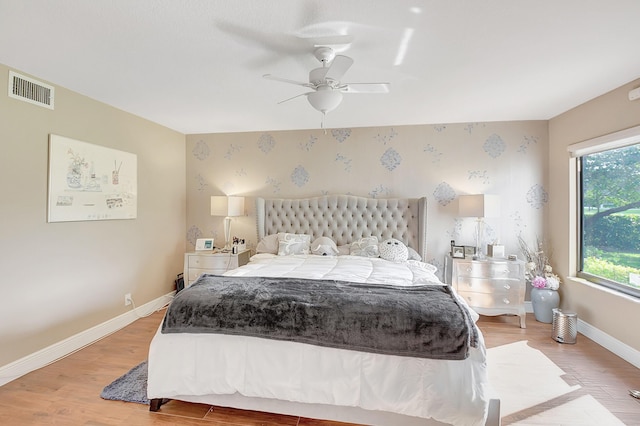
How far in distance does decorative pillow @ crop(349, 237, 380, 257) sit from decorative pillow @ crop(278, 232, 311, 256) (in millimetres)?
617

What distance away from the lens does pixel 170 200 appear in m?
4.43

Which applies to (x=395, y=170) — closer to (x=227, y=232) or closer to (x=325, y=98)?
(x=325, y=98)

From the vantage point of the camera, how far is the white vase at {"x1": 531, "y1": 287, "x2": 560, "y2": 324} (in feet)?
11.8

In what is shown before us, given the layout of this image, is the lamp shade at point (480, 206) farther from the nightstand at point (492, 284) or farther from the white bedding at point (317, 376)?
the white bedding at point (317, 376)

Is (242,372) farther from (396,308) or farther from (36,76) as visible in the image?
(36,76)

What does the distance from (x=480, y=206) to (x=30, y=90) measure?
15.3ft

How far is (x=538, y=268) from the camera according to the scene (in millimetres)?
3893

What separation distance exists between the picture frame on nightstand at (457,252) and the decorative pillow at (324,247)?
1.50 meters

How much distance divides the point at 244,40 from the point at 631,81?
3397 mm

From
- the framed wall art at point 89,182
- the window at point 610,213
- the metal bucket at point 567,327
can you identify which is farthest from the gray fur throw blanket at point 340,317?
the window at point 610,213

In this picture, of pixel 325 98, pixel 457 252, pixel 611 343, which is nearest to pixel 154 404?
pixel 325 98

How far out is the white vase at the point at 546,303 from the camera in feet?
11.8

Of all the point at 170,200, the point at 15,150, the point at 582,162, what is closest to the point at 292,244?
the point at 170,200

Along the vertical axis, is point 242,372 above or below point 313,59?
below
